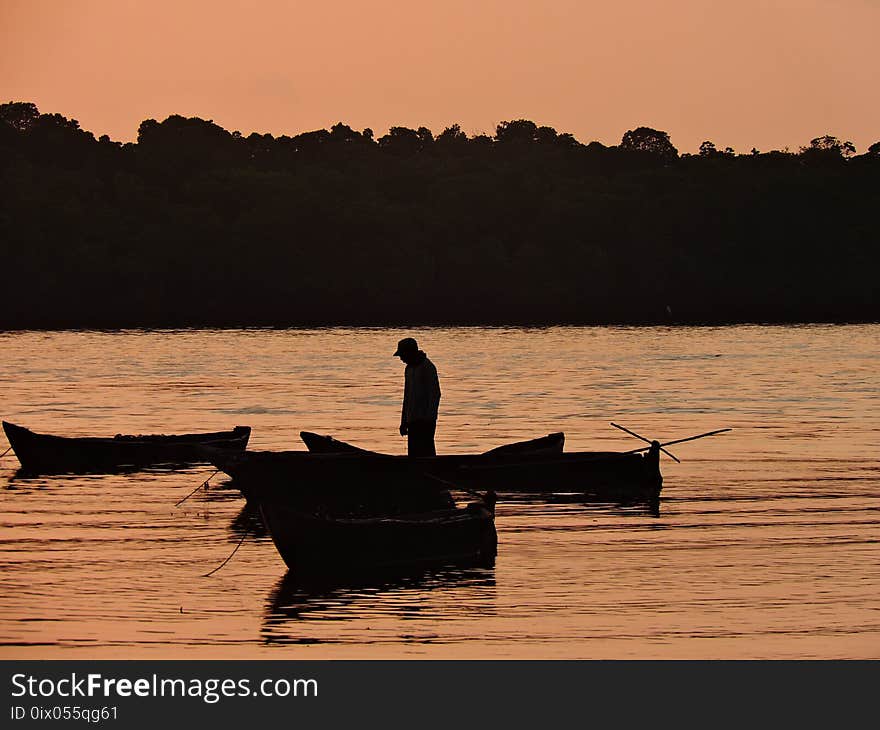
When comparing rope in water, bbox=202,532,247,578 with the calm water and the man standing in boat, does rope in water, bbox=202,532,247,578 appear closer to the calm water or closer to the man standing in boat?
the calm water

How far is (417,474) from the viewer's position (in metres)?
21.4

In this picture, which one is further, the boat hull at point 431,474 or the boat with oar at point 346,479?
the boat hull at point 431,474

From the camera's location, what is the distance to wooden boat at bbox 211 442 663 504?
21.3 metres

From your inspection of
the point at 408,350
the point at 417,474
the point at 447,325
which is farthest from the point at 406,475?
the point at 447,325

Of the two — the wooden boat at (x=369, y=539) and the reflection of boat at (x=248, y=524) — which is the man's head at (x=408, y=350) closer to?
the wooden boat at (x=369, y=539)

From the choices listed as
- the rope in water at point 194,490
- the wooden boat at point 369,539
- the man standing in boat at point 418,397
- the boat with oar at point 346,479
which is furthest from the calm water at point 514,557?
the man standing in boat at point 418,397

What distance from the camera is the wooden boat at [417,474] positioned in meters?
21.3

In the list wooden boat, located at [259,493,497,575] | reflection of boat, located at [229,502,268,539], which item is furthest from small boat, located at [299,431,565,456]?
wooden boat, located at [259,493,497,575]

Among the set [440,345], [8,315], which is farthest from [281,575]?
[8,315]

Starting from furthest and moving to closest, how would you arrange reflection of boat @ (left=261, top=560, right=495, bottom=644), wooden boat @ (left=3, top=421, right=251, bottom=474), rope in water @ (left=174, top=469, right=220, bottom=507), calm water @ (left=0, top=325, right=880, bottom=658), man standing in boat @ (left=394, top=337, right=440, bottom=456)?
wooden boat @ (left=3, top=421, right=251, bottom=474), rope in water @ (left=174, top=469, right=220, bottom=507), man standing in boat @ (left=394, top=337, right=440, bottom=456), reflection of boat @ (left=261, top=560, right=495, bottom=644), calm water @ (left=0, top=325, right=880, bottom=658)

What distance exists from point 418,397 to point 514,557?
2310 mm

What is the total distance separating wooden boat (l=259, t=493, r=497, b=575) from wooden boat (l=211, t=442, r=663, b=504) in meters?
1.93

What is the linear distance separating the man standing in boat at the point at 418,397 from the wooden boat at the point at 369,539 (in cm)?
208

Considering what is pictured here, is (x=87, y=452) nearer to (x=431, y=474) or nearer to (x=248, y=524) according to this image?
(x=248, y=524)
